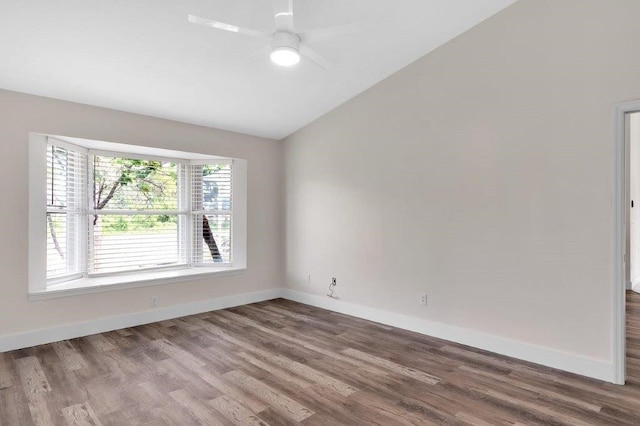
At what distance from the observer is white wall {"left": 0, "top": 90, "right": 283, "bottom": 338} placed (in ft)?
11.2

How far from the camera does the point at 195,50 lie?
319 cm

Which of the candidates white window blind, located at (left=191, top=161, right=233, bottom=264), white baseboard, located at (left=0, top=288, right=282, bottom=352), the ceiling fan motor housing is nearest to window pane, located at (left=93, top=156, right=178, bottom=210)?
white window blind, located at (left=191, top=161, right=233, bottom=264)

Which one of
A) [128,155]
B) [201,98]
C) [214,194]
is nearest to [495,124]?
[201,98]

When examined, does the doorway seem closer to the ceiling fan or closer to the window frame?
the ceiling fan

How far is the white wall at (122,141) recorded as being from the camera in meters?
3.41

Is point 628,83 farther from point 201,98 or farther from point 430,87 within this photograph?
point 201,98

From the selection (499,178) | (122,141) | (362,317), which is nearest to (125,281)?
(122,141)

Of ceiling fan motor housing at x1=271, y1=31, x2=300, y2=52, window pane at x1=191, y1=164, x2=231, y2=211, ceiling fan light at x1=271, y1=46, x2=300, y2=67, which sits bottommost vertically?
window pane at x1=191, y1=164, x2=231, y2=211

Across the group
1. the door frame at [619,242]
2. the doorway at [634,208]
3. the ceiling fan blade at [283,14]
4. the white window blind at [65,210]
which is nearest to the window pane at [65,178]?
the white window blind at [65,210]

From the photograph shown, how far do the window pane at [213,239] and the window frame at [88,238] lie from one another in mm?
72

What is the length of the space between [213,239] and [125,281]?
1344 mm

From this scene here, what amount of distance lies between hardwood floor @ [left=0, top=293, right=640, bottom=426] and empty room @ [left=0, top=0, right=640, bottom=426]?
0.08 feet

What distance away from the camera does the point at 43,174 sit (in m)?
3.63

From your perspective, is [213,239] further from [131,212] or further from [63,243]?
[63,243]
